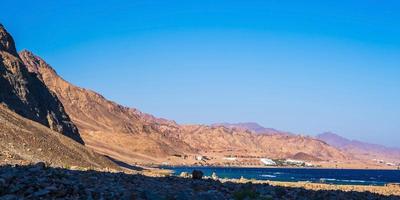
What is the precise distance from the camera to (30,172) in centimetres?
1755

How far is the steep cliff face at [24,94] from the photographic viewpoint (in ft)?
222

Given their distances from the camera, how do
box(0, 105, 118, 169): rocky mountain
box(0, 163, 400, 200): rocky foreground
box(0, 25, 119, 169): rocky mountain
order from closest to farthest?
1. box(0, 163, 400, 200): rocky foreground
2. box(0, 105, 118, 169): rocky mountain
3. box(0, 25, 119, 169): rocky mountain

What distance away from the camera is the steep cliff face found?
67.7m

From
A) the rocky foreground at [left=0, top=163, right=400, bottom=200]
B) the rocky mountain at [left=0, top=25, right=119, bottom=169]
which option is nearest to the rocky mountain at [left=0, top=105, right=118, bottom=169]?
the rocky mountain at [left=0, top=25, right=119, bottom=169]

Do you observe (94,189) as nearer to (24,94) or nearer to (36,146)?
(36,146)

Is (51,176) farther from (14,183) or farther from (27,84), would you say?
(27,84)

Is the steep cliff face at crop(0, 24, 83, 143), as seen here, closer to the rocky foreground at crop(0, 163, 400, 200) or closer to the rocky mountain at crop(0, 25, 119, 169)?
the rocky mountain at crop(0, 25, 119, 169)

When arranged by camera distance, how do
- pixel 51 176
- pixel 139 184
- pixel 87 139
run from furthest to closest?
1. pixel 87 139
2. pixel 139 184
3. pixel 51 176

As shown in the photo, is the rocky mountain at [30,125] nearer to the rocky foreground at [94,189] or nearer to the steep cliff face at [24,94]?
the steep cliff face at [24,94]

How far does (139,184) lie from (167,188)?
1079 millimetres

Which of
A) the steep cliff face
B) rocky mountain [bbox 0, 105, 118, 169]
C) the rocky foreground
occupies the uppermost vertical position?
the steep cliff face

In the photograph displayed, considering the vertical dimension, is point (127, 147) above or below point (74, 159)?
above

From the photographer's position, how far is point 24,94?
74.9 m

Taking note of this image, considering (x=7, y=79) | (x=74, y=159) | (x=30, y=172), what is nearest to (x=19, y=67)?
(x=7, y=79)
